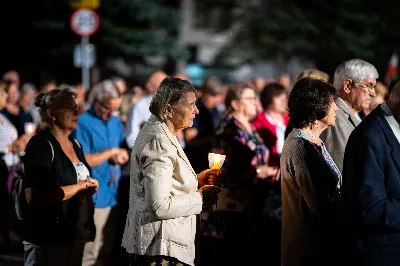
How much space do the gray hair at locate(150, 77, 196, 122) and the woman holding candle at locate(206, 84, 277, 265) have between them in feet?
10.1

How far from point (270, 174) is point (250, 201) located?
393 mm

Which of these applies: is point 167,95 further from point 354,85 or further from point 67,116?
point 354,85

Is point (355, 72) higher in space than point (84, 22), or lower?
lower

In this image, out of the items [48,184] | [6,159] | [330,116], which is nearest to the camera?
[330,116]

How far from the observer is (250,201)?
8.45 meters

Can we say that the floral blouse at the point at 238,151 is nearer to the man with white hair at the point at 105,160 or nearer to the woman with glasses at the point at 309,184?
the man with white hair at the point at 105,160

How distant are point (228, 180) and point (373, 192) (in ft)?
12.5

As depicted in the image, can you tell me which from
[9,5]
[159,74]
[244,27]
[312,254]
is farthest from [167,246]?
[244,27]

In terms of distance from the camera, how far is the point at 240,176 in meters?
8.29

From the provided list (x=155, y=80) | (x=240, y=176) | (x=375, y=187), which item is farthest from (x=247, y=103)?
(x=375, y=187)

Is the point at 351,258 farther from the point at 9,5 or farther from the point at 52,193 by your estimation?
the point at 9,5

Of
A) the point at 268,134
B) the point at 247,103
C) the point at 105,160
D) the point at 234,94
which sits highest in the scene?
the point at 234,94

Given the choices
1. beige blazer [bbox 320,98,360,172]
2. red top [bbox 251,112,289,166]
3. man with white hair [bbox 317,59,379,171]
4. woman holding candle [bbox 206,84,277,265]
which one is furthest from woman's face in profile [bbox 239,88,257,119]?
beige blazer [bbox 320,98,360,172]

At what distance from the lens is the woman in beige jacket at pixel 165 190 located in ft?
16.2
